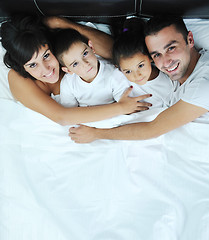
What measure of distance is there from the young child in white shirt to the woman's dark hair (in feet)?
1.35

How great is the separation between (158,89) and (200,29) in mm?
405

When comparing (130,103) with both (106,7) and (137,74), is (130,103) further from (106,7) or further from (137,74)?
(106,7)

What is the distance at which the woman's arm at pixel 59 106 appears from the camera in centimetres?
159

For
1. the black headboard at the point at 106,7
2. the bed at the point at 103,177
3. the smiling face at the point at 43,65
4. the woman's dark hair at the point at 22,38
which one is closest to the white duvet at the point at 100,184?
the bed at the point at 103,177

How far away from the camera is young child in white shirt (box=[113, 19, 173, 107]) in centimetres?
148

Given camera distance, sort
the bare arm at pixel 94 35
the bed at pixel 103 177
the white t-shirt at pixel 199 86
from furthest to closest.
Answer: the bare arm at pixel 94 35
the bed at pixel 103 177
the white t-shirt at pixel 199 86

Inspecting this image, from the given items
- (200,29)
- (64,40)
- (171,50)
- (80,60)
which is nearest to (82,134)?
(80,60)

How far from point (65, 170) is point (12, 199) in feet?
1.06

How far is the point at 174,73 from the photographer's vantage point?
141cm

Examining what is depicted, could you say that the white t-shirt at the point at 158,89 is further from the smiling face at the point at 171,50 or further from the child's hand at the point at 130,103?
the smiling face at the point at 171,50

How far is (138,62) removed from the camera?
1.49m

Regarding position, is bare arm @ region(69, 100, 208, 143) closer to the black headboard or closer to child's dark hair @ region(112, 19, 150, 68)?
child's dark hair @ region(112, 19, 150, 68)

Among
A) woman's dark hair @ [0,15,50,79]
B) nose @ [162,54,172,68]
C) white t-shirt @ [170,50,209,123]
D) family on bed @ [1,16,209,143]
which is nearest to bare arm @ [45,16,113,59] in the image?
family on bed @ [1,16,209,143]

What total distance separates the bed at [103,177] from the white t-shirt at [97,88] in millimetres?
154
